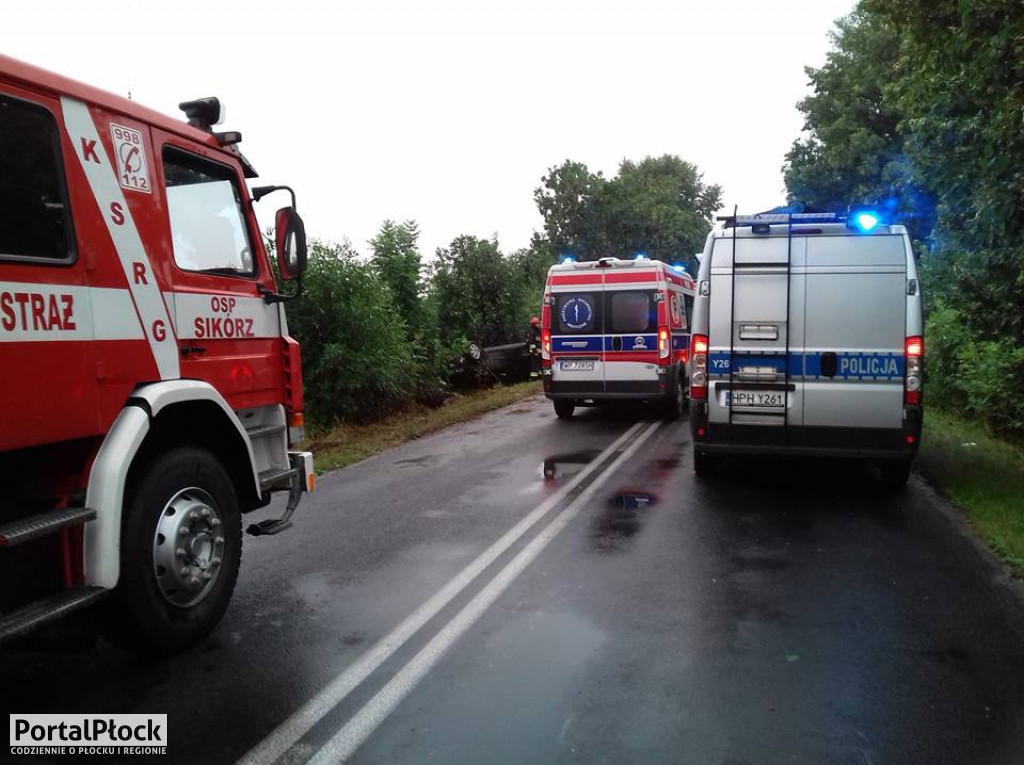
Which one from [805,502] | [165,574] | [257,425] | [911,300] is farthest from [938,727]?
[911,300]

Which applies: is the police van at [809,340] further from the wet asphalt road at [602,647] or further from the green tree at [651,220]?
the green tree at [651,220]

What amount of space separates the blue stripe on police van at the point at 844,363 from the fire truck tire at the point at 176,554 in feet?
16.7

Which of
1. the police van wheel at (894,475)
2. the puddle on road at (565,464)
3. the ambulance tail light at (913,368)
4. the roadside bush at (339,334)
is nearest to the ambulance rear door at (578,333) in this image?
the roadside bush at (339,334)

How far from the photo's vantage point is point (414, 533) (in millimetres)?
6797

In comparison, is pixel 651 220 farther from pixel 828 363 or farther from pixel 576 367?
pixel 828 363

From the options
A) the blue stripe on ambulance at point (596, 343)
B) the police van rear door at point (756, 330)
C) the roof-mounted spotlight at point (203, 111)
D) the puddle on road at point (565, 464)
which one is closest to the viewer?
the roof-mounted spotlight at point (203, 111)

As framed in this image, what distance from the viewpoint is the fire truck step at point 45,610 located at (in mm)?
3297

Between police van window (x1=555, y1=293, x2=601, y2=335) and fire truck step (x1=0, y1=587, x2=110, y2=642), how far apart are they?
11.2 metres

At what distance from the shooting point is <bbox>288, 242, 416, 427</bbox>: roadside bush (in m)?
13.7

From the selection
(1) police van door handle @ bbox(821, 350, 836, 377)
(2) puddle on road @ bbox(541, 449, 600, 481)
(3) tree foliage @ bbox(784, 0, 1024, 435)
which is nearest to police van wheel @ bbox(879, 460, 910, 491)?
(1) police van door handle @ bbox(821, 350, 836, 377)

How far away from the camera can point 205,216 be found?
4824mm

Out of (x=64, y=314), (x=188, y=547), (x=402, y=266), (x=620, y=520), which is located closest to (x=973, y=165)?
(x=620, y=520)

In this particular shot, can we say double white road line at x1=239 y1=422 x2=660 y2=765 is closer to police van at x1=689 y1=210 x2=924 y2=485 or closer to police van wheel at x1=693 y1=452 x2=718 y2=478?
police van at x1=689 y1=210 x2=924 y2=485

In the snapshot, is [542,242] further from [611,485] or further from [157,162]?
[157,162]
